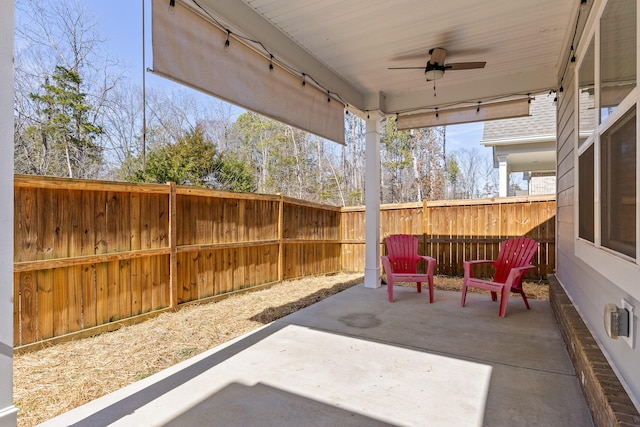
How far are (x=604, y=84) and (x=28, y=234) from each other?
13.8 ft

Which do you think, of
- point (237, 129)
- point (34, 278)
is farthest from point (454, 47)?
point (237, 129)

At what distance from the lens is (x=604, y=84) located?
6.48 ft

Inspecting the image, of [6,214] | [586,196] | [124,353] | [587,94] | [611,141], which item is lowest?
[124,353]

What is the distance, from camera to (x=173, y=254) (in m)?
3.96

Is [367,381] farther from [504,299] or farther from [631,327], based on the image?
[504,299]

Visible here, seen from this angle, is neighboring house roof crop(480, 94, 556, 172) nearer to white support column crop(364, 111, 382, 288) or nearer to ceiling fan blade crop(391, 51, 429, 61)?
white support column crop(364, 111, 382, 288)

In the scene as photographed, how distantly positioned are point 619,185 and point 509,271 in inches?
107

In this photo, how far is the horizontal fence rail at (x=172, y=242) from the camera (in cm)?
288

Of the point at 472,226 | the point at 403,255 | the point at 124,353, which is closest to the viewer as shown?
the point at 124,353

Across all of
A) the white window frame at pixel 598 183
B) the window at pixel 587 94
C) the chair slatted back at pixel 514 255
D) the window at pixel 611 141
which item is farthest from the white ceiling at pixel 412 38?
the chair slatted back at pixel 514 255

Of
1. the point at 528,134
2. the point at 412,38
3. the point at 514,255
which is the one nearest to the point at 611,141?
the point at 412,38

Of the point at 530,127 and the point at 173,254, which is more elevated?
the point at 530,127

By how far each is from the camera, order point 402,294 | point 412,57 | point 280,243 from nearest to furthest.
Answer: point 412,57, point 402,294, point 280,243

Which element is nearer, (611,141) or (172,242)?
(611,141)
